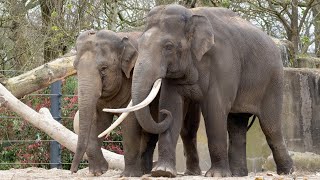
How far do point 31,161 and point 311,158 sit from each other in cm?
465

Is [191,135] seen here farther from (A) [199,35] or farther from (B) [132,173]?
(A) [199,35]

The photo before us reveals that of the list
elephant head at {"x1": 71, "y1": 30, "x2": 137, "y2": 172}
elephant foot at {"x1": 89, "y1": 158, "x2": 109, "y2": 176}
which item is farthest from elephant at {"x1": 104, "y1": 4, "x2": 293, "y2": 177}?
elephant foot at {"x1": 89, "y1": 158, "x2": 109, "y2": 176}

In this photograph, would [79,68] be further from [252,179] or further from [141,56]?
[252,179]

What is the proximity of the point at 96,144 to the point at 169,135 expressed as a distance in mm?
1171

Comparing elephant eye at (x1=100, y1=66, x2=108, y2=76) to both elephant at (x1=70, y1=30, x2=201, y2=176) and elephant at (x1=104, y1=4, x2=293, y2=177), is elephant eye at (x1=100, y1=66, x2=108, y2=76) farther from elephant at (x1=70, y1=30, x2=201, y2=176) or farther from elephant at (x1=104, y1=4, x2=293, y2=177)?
elephant at (x1=104, y1=4, x2=293, y2=177)

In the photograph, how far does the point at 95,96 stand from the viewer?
362 inches

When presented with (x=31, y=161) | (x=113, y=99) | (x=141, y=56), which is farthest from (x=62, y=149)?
(x=141, y=56)

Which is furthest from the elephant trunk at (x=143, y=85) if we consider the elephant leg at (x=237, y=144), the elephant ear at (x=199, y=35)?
the elephant leg at (x=237, y=144)

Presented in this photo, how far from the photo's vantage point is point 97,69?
366 inches

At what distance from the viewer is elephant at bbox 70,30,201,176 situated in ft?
30.1

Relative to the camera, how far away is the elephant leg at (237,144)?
1016cm

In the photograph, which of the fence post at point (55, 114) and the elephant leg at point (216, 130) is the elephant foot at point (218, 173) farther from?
the fence post at point (55, 114)

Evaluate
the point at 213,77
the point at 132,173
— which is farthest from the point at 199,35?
the point at 132,173

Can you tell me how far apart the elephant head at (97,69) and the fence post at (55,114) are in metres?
4.09
